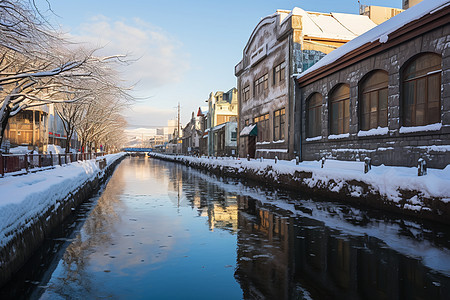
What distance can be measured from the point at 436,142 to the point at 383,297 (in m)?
10.8

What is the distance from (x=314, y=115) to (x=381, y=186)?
1330 cm

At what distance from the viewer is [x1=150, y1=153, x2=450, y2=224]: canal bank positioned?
8.79m

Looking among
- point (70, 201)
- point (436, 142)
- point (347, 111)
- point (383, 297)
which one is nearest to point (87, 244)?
point (70, 201)

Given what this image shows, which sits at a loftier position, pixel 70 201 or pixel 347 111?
pixel 347 111

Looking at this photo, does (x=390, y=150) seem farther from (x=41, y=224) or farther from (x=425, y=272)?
(x=41, y=224)

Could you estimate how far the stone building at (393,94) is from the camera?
1311cm

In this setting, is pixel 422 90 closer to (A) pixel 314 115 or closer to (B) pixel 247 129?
(A) pixel 314 115

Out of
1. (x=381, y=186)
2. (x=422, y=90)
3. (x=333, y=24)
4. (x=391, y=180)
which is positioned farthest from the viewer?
(x=333, y=24)

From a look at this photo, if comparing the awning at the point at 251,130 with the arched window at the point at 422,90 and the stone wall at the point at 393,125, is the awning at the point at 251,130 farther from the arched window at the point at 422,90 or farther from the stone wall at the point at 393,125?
the arched window at the point at 422,90

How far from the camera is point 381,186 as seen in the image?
10.9m

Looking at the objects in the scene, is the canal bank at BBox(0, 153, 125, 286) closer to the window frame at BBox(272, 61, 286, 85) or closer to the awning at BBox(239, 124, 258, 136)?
the window frame at BBox(272, 61, 286, 85)

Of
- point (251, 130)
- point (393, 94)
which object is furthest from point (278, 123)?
point (393, 94)

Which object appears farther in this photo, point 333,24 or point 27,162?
point 333,24

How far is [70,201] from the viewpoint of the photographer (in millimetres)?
10344
